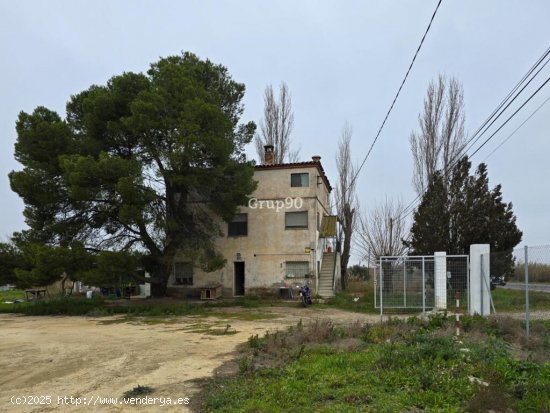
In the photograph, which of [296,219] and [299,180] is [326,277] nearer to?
[296,219]

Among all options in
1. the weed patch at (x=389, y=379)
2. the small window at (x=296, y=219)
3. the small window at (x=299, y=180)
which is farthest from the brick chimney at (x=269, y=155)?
the weed patch at (x=389, y=379)

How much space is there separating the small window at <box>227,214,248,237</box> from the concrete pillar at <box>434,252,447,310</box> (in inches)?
526

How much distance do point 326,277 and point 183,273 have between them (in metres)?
8.97

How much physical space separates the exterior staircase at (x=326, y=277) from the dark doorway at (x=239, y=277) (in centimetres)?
493

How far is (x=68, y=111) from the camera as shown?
2644cm

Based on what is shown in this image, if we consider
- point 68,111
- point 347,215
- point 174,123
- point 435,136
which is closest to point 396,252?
point 347,215

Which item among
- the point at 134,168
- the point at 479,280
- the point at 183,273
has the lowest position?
the point at 183,273

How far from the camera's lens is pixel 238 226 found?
28.8m

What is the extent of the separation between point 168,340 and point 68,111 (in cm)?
1867

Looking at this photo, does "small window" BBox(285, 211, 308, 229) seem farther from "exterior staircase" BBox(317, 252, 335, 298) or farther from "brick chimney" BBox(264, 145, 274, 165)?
"brick chimney" BBox(264, 145, 274, 165)

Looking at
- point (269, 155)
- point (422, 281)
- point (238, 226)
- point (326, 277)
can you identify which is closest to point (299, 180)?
point (269, 155)

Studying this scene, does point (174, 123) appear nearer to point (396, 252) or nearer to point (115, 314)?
point (115, 314)

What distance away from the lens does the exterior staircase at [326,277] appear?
27.7 metres

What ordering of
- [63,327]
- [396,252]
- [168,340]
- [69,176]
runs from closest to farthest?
[168,340] < [63,327] < [69,176] < [396,252]
